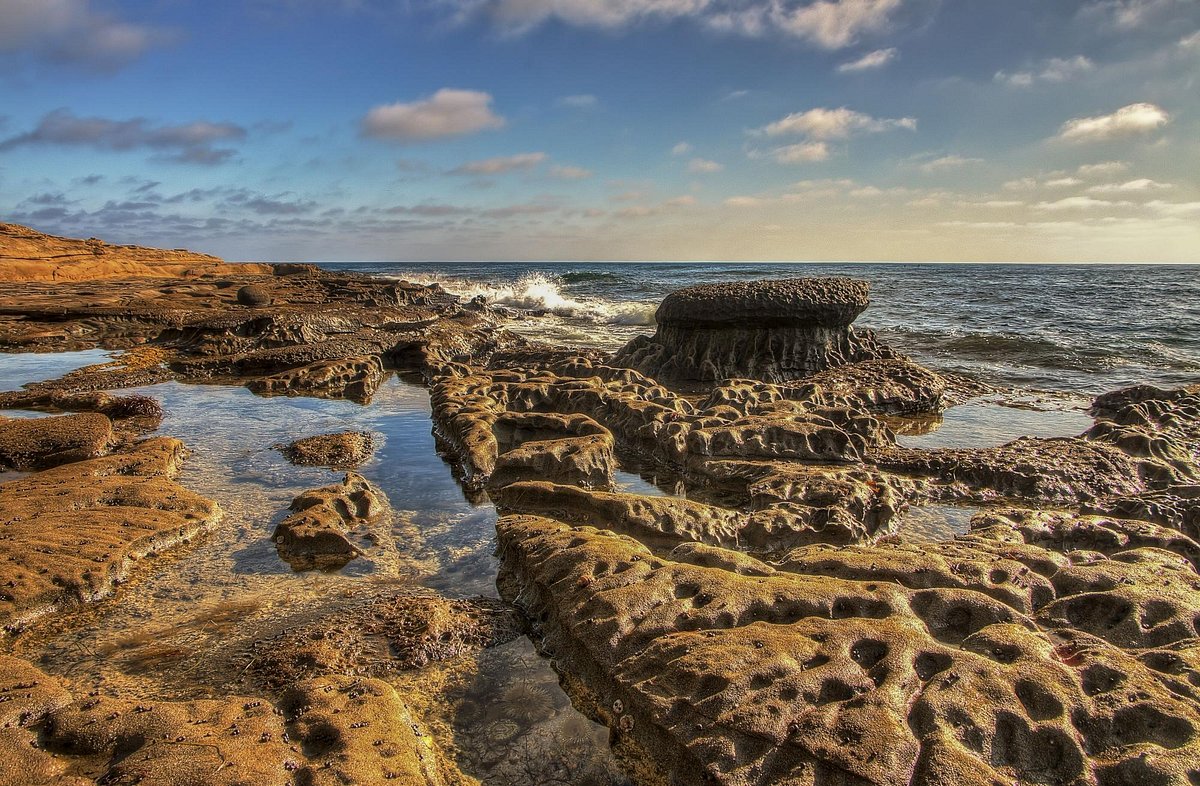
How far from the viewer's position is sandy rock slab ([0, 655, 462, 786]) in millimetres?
2074

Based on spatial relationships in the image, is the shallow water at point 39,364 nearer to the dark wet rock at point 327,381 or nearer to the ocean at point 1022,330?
the dark wet rock at point 327,381

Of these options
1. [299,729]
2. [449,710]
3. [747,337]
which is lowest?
[449,710]

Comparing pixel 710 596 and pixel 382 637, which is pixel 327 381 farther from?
pixel 710 596

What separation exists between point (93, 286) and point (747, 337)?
2291cm

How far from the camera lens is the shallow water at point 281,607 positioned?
2.71 m

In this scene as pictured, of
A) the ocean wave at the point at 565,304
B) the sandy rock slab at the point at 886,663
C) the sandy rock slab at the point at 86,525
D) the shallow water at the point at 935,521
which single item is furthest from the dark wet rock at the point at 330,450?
the ocean wave at the point at 565,304

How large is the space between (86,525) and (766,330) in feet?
26.3

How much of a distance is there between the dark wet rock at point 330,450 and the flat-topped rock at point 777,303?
5.09m

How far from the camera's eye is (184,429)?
7348 millimetres

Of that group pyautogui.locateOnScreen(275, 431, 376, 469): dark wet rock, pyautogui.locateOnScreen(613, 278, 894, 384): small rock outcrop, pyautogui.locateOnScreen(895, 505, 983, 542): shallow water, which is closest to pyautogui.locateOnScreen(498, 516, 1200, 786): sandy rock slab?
pyautogui.locateOnScreen(895, 505, 983, 542): shallow water

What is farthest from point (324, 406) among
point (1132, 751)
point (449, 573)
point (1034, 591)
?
point (1132, 751)

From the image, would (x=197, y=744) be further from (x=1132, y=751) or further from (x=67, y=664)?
(x=1132, y=751)

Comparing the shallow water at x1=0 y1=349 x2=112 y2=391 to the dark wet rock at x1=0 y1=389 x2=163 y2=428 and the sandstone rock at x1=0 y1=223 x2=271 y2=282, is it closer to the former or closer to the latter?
the dark wet rock at x1=0 y1=389 x2=163 y2=428

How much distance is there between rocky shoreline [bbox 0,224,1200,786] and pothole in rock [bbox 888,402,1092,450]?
331mm
